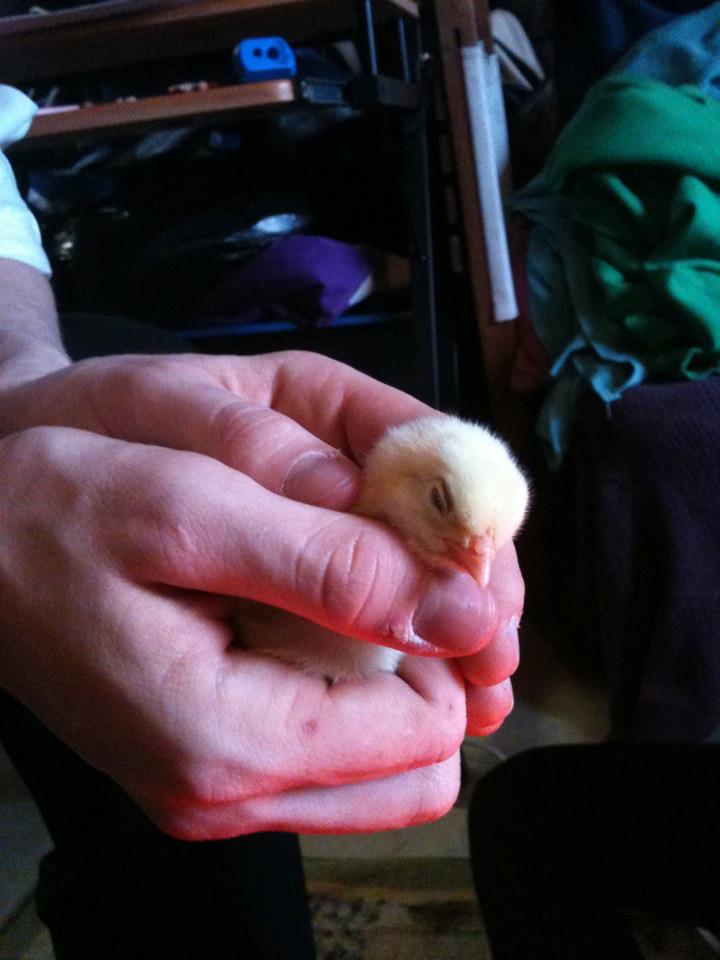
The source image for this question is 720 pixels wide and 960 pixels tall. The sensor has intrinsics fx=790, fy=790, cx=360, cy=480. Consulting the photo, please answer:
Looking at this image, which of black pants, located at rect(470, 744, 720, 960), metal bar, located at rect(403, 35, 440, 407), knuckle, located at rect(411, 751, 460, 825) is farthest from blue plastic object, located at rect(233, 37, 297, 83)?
black pants, located at rect(470, 744, 720, 960)

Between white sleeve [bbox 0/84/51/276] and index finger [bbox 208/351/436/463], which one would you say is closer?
index finger [bbox 208/351/436/463]

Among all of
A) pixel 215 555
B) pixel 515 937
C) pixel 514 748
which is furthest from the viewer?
pixel 514 748

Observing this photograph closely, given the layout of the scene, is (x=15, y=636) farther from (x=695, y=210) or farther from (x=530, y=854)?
(x=695, y=210)

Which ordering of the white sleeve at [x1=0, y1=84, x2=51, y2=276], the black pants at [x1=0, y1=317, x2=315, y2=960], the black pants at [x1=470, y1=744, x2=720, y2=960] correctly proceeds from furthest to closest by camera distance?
1. the white sleeve at [x1=0, y1=84, x2=51, y2=276]
2. the black pants at [x1=470, y1=744, x2=720, y2=960]
3. the black pants at [x1=0, y1=317, x2=315, y2=960]

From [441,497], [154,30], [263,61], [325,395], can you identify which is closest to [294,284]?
[263,61]

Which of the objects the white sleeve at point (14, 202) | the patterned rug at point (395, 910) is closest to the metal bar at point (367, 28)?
the white sleeve at point (14, 202)

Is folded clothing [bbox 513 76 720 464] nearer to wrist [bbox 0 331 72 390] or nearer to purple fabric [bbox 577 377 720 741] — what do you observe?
purple fabric [bbox 577 377 720 741]

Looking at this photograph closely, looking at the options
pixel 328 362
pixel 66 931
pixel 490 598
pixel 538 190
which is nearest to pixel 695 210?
pixel 538 190
